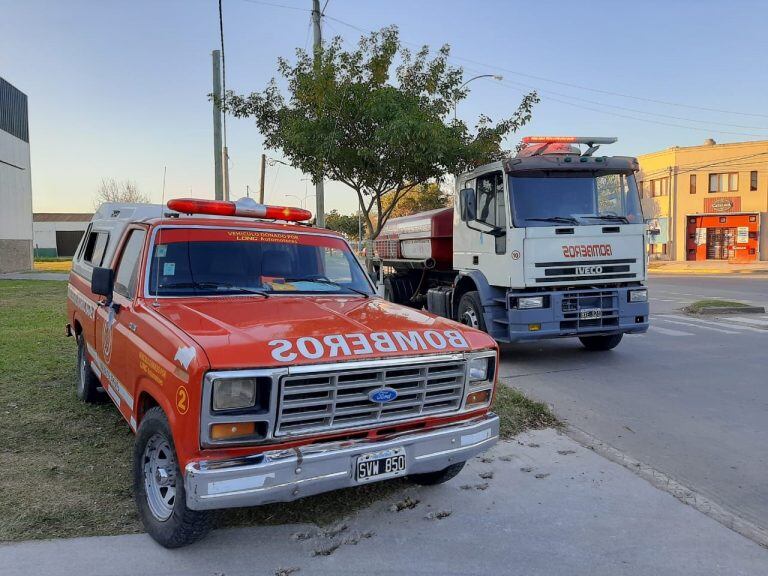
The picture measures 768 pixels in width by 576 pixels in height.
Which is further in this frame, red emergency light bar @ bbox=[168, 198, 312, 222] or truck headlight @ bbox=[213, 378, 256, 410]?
red emergency light bar @ bbox=[168, 198, 312, 222]

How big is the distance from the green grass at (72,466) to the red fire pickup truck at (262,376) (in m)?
0.46

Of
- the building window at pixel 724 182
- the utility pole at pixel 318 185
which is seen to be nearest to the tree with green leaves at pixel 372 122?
the utility pole at pixel 318 185

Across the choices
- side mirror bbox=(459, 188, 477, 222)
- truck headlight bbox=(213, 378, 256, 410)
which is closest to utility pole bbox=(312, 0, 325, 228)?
side mirror bbox=(459, 188, 477, 222)

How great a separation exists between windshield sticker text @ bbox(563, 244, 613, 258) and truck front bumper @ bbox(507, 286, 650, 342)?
1.59ft

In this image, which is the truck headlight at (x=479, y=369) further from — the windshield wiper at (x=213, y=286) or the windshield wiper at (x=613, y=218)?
the windshield wiper at (x=613, y=218)

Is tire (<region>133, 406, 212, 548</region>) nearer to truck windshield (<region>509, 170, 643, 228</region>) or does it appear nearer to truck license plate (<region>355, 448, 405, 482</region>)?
truck license plate (<region>355, 448, 405, 482</region>)

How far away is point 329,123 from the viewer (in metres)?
11.9

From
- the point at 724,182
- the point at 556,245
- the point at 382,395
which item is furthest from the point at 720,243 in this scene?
the point at 382,395

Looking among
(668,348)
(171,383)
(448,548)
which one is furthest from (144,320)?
(668,348)

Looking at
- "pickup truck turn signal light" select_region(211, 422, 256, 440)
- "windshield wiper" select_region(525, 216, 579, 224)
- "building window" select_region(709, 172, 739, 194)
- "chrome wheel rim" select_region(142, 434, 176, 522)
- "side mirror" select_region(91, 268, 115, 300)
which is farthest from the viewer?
"building window" select_region(709, 172, 739, 194)

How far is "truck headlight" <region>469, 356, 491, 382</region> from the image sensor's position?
3828 millimetres

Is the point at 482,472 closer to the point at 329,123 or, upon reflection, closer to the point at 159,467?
the point at 159,467

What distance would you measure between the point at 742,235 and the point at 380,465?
45.2 m

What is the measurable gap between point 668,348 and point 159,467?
8642 mm
